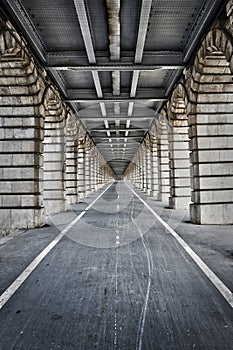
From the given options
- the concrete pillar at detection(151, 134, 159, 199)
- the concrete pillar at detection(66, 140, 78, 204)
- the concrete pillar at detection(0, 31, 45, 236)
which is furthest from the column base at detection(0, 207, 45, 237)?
the concrete pillar at detection(151, 134, 159, 199)

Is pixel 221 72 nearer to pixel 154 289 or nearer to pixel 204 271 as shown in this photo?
pixel 204 271

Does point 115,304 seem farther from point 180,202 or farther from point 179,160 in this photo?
point 179,160

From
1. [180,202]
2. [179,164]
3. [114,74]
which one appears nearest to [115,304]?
[114,74]

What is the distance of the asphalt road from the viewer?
294 cm

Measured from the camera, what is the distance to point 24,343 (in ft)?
9.50

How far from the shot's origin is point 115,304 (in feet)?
12.4

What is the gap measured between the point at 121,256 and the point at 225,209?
551cm

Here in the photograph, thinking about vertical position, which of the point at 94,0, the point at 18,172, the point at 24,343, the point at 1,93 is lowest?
the point at 24,343

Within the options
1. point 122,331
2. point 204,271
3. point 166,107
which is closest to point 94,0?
point 204,271

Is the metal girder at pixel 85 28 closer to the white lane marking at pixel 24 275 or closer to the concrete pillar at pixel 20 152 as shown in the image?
the concrete pillar at pixel 20 152

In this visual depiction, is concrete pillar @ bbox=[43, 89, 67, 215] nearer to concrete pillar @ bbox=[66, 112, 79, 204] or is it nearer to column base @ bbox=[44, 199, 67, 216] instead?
column base @ bbox=[44, 199, 67, 216]

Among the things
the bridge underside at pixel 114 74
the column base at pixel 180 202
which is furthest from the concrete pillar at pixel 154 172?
the bridge underside at pixel 114 74

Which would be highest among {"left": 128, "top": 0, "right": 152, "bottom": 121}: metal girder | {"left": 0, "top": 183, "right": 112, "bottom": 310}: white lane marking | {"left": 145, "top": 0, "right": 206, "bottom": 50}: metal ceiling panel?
{"left": 145, "top": 0, "right": 206, "bottom": 50}: metal ceiling panel

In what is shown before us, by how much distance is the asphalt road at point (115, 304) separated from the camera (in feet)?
9.65
